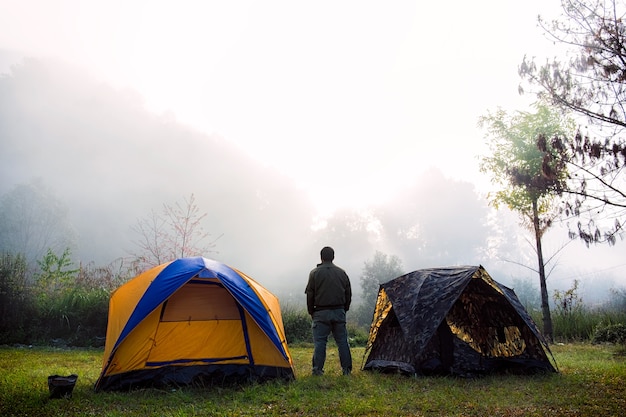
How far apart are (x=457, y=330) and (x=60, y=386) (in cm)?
642

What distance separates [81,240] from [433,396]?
5924 centimetres

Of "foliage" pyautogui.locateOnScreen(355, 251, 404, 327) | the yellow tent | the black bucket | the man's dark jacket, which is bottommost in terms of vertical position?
the black bucket

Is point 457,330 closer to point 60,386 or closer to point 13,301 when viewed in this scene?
point 60,386

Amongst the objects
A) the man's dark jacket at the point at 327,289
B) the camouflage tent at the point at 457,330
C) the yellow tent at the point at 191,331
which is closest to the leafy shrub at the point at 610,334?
the camouflage tent at the point at 457,330

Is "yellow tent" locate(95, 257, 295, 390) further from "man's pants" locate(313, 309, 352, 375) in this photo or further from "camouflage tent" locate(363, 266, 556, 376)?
"camouflage tent" locate(363, 266, 556, 376)

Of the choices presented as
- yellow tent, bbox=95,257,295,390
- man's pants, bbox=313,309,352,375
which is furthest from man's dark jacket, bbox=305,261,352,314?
yellow tent, bbox=95,257,295,390

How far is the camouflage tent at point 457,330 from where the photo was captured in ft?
24.6

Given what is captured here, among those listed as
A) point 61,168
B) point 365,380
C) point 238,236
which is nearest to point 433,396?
point 365,380

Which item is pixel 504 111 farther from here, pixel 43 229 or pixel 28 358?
pixel 43 229

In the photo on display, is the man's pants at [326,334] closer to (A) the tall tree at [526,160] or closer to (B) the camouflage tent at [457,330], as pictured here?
(B) the camouflage tent at [457,330]

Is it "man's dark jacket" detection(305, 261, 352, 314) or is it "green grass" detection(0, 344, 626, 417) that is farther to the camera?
"man's dark jacket" detection(305, 261, 352, 314)

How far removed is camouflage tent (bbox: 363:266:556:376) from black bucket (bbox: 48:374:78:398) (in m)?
5.26

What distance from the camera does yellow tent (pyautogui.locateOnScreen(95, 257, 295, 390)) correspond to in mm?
6598

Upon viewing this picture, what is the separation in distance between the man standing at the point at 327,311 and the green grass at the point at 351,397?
1.29ft
